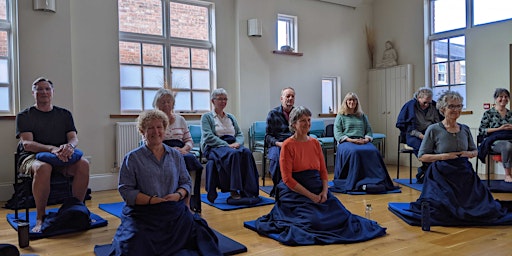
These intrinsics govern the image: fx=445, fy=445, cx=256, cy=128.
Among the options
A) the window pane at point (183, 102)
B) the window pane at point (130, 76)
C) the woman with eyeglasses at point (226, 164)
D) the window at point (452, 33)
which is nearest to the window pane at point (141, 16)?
the window pane at point (130, 76)

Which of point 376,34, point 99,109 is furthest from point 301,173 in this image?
point 376,34

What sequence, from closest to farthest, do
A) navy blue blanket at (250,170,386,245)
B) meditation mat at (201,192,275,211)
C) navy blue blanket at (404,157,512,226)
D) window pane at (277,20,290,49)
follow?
1. navy blue blanket at (250,170,386,245)
2. navy blue blanket at (404,157,512,226)
3. meditation mat at (201,192,275,211)
4. window pane at (277,20,290,49)

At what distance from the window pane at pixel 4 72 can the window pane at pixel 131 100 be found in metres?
1.27

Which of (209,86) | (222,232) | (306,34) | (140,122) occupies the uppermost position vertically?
(306,34)

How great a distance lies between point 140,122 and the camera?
2666 millimetres

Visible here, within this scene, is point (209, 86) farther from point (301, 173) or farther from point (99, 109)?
point (301, 173)

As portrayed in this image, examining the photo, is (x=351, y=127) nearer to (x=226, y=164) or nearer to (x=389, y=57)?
(x=226, y=164)

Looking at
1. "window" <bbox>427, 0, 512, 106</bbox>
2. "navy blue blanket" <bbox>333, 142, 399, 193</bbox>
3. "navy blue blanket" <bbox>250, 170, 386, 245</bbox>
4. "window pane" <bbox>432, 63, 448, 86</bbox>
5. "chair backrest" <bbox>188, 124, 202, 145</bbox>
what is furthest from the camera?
"window pane" <bbox>432, 63, 448, 86</bbox>

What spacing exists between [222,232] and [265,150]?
223cm

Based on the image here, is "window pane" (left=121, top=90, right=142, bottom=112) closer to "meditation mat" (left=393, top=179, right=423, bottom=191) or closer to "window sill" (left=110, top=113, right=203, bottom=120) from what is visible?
"window sill" (left=110, top=113, right=203, bottom=120)

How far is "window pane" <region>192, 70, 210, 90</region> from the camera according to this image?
6.09 meters

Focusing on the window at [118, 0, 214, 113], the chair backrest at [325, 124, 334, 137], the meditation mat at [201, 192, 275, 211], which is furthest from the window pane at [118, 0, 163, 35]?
the chair backrest at [325, 124, 334, 137]

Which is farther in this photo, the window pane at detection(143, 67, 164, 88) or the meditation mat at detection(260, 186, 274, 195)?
the window pane at detection(143, 67, 164, 88)

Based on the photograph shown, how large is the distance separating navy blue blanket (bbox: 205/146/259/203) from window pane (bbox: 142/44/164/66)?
190 cm
